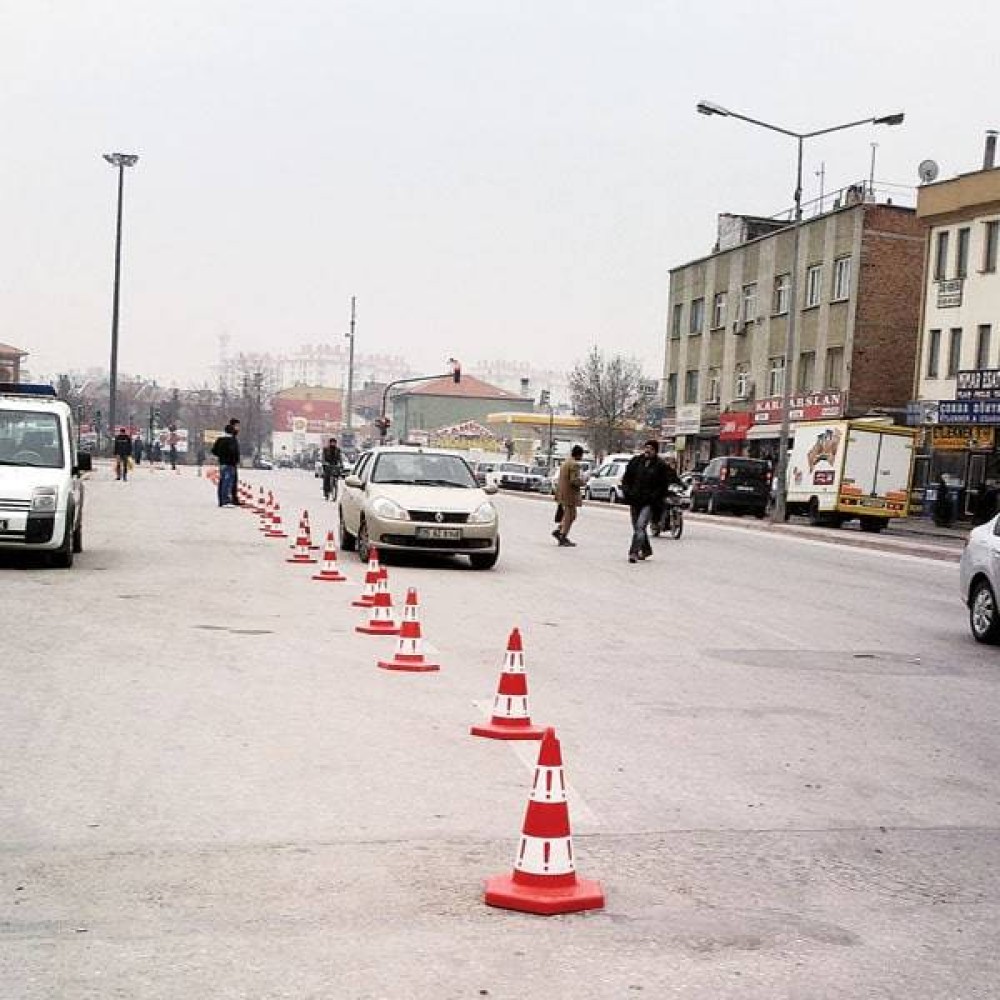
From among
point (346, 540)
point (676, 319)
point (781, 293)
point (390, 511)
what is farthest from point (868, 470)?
point (676, 319)

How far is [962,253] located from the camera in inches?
1822

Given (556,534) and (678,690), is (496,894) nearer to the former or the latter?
(678,690)

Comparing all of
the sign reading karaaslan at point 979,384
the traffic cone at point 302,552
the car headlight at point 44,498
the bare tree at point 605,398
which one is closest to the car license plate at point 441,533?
the traffic cone at point 302,552

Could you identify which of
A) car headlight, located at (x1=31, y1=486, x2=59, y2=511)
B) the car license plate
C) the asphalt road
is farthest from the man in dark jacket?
car headlight, located at (x1=31, y1=486, x2=59, y2=511)

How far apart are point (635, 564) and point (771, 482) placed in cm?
2499

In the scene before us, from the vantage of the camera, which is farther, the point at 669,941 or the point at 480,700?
the point at 480,700

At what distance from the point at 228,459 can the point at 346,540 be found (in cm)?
1048

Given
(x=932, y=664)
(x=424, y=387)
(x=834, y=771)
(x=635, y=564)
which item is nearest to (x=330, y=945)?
(x=834, y=771)

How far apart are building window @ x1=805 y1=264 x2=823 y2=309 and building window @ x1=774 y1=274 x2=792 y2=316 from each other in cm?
197

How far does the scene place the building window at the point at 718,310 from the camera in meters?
63.5

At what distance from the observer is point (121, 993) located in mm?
3797

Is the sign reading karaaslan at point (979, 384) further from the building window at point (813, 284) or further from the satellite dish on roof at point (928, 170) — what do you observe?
the satellite dish on roof at point (928, 170)

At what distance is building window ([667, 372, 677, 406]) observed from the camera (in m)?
69.0

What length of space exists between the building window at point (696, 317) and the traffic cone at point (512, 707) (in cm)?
5943
